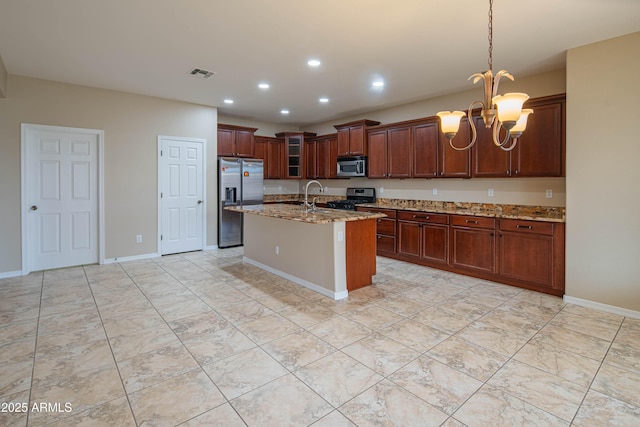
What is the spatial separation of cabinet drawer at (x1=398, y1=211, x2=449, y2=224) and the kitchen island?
126cm

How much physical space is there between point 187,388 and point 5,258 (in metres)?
4.21


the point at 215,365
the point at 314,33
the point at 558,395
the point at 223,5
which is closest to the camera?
the point at 558,395

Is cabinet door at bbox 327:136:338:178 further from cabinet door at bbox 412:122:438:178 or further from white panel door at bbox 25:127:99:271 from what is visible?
white panel door at bbox 25:127:99:271

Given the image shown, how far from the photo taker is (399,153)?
575cm

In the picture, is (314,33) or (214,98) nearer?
(314,33)

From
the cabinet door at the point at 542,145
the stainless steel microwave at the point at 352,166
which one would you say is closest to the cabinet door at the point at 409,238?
the stainless steel microwave at the point at 352,166

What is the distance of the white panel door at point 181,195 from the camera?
228 inches

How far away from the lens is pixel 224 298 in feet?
12.2

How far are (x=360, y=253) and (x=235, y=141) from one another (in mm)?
4076

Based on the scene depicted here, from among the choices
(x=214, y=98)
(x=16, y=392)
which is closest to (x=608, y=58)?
(x=214, y=98)

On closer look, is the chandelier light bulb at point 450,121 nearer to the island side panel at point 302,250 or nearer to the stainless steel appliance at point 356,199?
the island side panel at point 302,250

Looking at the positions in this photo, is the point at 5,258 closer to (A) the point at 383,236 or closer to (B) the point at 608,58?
(A) the point at 383,236

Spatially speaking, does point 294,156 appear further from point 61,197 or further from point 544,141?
Result: point 544,141

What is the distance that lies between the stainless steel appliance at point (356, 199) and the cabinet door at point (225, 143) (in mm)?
2312
